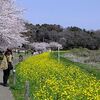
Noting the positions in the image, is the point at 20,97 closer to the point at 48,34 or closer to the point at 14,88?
the point at 14,88

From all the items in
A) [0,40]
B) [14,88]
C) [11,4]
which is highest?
[11,4]

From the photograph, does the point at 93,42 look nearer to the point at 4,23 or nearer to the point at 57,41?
the point at 57,41

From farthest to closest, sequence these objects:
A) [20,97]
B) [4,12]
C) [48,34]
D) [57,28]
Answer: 1. [57,28]
2. [48,34]
3. [4,12]
4. [20,97]

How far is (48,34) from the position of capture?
131 m

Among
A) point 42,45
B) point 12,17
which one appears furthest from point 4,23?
point 42,45

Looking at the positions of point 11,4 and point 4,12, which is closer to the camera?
point 4,12

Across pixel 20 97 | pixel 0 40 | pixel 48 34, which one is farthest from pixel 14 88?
pixel 48 34

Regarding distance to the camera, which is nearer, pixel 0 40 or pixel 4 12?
pixel 4 12

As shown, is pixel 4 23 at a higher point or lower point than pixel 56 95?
higher

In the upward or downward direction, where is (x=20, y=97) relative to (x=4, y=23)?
downward

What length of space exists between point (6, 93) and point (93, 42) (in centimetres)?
10763

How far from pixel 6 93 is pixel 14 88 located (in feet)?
5.81

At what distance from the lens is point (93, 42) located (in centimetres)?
12225

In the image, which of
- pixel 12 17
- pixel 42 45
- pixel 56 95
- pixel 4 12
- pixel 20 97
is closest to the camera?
pixel 56 95
